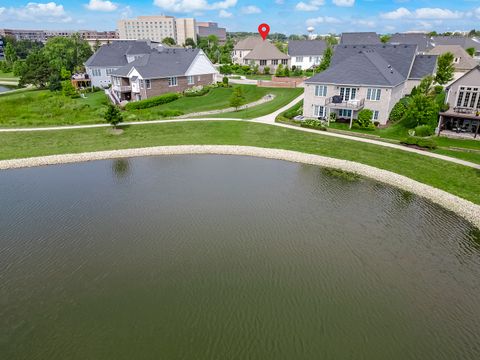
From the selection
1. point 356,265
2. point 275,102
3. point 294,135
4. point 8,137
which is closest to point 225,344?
point 356,265

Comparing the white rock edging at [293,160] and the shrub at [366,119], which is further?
the shrub at [366,119]

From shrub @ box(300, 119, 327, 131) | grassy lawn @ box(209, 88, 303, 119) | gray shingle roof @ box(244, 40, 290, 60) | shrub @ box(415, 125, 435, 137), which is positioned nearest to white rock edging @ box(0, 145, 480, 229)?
shrub @ box(300, 119, 327, 131)

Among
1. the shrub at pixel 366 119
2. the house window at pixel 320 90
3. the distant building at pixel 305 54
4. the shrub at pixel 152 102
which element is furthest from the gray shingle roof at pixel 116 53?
the shrub at pixel 366 119

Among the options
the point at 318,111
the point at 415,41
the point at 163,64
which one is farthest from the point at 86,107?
the point at 415,41

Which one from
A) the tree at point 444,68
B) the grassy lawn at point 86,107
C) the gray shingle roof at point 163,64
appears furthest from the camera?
the gray shingle roof at point 163,64

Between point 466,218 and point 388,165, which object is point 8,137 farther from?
point 466,218

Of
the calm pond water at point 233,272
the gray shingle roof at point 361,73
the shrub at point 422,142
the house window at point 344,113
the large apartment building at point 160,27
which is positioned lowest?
the calm pond water at point 233,272

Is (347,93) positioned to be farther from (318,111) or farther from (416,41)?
(416,41)

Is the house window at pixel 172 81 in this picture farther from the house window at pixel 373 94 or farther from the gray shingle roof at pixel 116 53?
the house window at pixel 373 94
